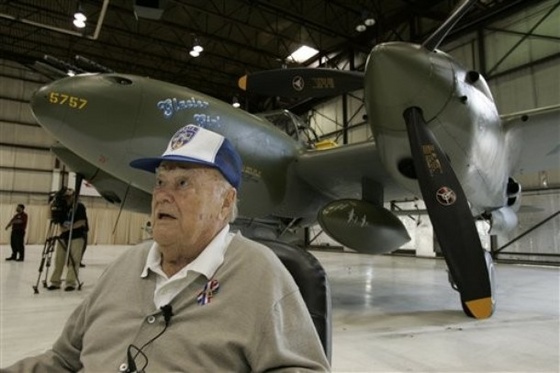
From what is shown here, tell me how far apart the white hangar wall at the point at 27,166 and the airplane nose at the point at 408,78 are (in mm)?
20285

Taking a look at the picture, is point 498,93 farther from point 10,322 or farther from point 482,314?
point 10,322

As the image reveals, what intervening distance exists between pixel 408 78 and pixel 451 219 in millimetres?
1355

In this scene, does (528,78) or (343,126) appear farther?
(343,126)

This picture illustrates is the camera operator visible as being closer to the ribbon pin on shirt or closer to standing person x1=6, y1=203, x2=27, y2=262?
the ribbon pin on shirt

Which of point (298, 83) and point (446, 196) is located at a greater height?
point (298, 83)

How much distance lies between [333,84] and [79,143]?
3.11 metres

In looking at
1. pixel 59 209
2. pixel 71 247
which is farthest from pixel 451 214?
pixel 59 209

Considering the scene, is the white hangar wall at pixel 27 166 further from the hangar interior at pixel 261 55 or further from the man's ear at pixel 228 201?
the man's ear at pixel 228 201

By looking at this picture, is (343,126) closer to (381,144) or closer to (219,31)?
(219,31)

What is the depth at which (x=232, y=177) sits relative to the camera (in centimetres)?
132

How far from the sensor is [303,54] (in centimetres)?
1817

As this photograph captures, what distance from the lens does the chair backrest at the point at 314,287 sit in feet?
4.16

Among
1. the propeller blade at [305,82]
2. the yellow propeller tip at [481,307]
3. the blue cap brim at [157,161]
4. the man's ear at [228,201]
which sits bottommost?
the yellow propeller tip at [481,307]

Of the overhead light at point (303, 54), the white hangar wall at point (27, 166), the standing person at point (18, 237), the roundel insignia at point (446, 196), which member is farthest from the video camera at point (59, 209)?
the white hangar wall at point (27, 166)
